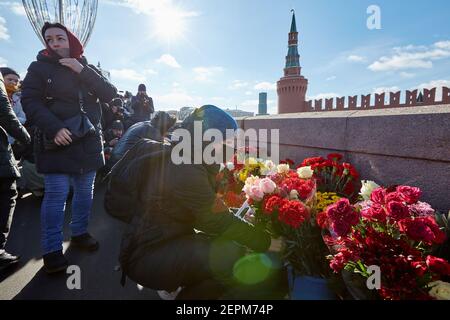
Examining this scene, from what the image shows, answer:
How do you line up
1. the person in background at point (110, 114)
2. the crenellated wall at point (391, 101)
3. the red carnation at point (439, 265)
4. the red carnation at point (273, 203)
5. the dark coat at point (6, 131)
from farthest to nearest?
1. the crenellated wall at point (391, 101)
2. the person in background at point (110, 114)
3. the dark coat at point (6, 131)
4. the red carnation at point (273, 203)
5. the red carnation at point (439, 265)

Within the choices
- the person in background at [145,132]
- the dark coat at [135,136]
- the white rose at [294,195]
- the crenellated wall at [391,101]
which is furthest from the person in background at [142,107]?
the crenellated wall at [391,101]

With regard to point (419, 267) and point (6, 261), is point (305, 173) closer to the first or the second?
point (419, 267)

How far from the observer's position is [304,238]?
72.6 inches

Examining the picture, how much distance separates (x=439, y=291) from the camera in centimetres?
128

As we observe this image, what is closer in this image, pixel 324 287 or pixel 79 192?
pixel 324 287

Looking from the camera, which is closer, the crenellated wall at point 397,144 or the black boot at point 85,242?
the crenellated wall at point 397,144

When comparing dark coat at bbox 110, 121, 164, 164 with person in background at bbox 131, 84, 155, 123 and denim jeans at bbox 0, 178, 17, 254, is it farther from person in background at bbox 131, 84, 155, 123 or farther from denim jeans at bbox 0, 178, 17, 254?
person in background at bbox 131, 84, 155, 123

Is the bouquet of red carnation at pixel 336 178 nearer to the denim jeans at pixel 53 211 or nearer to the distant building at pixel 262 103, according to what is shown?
the denim jeans at pixel 53 211

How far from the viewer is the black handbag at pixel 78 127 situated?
2322mm

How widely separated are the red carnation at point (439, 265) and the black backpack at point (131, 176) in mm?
1557

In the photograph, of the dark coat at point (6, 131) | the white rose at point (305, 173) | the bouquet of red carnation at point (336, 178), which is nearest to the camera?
the white rose at point (305, 173)
